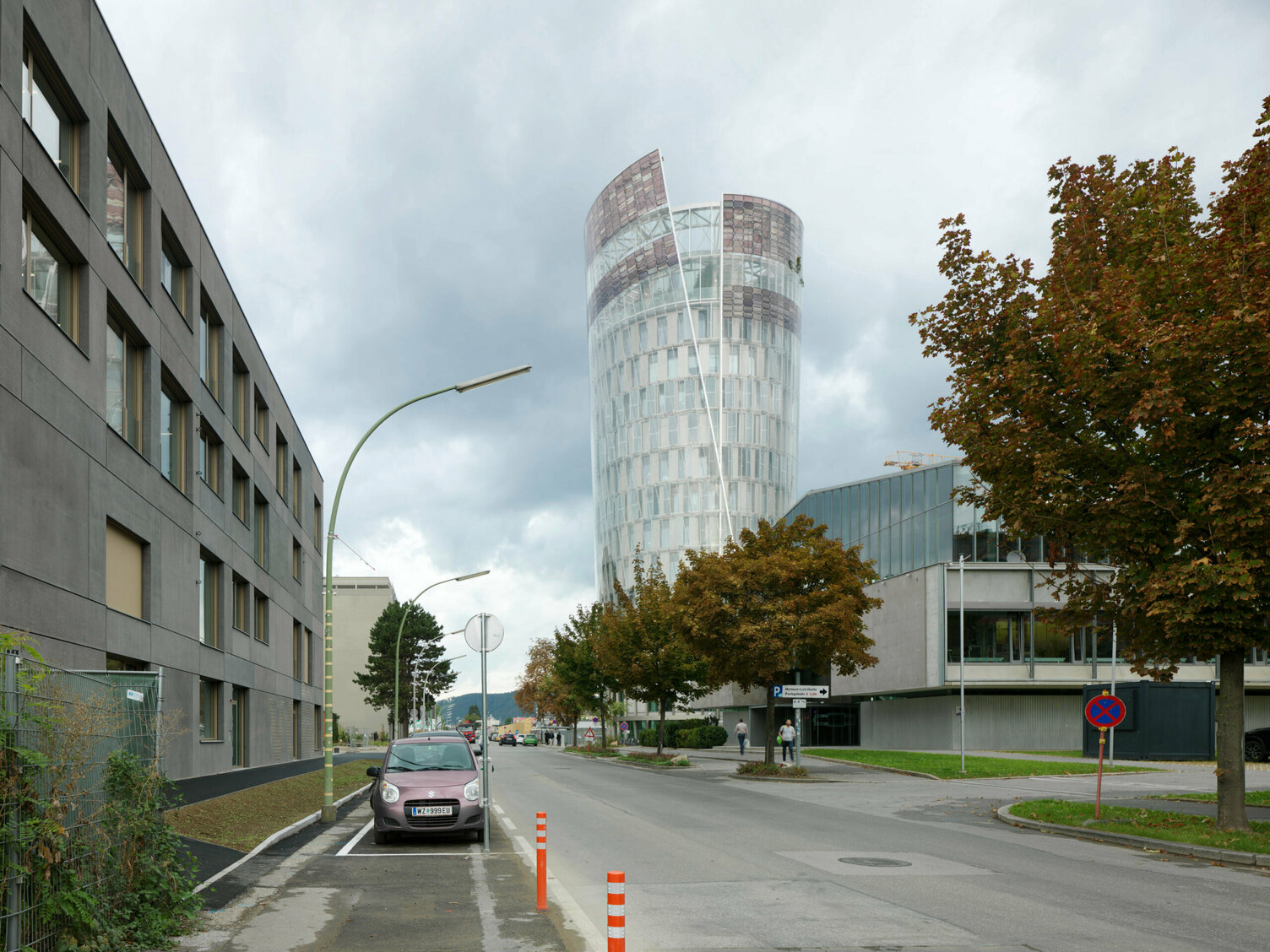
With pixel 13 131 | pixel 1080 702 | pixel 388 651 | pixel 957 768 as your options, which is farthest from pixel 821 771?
pixel 388 651

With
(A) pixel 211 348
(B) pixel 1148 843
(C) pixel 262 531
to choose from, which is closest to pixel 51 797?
(B) pixel 1148 843

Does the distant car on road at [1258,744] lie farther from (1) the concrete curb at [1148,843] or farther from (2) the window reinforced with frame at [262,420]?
(2) the window reinforced with frame at [262,420]

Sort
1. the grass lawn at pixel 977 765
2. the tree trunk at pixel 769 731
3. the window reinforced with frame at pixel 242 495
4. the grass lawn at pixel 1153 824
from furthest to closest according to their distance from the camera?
the window reinforced with frame at pixel 242 495 < the tree trunk at pixel 769 731 < the grass lawn at pixel 977 765 < the grass lawn at pixel 1153 824

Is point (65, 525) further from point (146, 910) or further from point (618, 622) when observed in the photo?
point (618, 622)

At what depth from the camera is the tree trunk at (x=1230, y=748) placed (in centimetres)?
1525

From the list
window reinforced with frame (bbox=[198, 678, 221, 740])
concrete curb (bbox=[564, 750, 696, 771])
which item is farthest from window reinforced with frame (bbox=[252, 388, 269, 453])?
concrete curb (bbox=[564, 750, 696, 771])

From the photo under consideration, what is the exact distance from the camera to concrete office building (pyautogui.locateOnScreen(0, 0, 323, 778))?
17062mm

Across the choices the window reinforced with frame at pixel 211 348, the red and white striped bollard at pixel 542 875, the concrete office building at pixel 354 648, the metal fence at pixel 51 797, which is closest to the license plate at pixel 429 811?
the red and white striped bollard at pixel 542 875

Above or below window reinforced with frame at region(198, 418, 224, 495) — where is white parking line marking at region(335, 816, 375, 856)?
below

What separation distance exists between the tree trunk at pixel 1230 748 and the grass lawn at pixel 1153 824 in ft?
0.92

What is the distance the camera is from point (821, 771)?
1383 inches

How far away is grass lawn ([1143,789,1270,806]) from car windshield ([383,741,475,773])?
1379 cm

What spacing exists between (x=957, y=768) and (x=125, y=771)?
29.0 meters

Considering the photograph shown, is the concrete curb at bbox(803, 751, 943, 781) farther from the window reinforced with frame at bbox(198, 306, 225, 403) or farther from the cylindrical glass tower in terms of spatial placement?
the cylindrical glass tower
